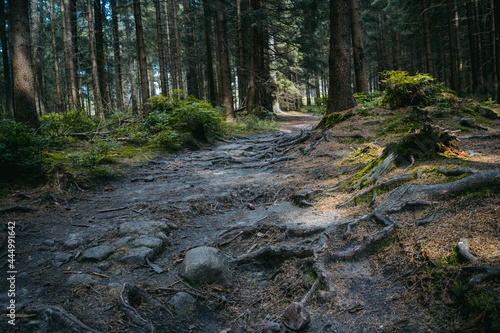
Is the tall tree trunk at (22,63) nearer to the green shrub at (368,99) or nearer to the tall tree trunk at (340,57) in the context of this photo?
the tall tree trunk at (340,57)

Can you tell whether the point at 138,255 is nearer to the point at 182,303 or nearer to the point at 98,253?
the point at 98,253

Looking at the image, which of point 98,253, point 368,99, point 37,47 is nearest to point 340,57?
point 368,99

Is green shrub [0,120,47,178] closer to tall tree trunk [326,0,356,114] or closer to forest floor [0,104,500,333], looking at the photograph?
forest floor [0,104,500,333]

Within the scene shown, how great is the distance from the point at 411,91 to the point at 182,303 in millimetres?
8702

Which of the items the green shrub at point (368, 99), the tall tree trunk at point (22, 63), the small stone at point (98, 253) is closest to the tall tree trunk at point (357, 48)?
the green shrub at point (368, 99)

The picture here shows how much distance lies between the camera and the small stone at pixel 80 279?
2.92 metres

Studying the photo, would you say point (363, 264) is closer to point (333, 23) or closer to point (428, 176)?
point (428, 176)

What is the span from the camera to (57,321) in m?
2.26

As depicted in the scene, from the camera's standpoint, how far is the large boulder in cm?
325

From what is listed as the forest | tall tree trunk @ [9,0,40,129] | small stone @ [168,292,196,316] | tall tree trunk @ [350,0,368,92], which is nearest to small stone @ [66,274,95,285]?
the forest

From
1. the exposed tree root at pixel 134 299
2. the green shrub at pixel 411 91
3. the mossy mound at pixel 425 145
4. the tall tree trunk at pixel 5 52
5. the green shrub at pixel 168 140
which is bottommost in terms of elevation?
the exposed tree root at pixel 134 299

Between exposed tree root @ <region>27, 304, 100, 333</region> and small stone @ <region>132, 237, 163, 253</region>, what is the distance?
1.48 metres

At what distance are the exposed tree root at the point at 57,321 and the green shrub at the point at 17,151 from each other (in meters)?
4.59

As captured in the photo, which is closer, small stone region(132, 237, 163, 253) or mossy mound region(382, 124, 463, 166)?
small stone region(132, 237, 163, 253)
